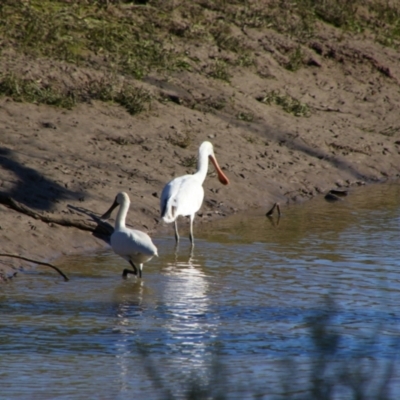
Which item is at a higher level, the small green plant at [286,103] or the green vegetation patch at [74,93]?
the small green plant at [286,103]

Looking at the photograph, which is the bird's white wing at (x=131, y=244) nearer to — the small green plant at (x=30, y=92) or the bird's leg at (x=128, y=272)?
the bird's leg at (x=128, y=272)

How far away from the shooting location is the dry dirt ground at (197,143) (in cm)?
1080

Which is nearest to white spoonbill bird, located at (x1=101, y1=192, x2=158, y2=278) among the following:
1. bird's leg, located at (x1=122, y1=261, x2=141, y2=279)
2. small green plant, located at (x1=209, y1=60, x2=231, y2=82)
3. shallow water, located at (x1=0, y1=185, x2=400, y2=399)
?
bird's leg, located at (x1=122, y1=261, x2=141, y2=279)

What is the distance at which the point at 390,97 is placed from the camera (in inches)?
731

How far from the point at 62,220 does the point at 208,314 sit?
293 centimetres

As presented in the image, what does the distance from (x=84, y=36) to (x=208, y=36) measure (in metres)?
2.60

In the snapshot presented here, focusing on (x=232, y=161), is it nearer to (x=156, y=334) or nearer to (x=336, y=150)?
(x=336, y=150)


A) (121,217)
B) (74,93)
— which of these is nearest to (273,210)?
(121,217)

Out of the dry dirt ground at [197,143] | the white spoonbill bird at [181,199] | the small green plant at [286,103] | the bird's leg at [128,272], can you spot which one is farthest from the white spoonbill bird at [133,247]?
the small green plant at [286,103]

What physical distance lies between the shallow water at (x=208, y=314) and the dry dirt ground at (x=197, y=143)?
797mm

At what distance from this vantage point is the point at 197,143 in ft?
45.0

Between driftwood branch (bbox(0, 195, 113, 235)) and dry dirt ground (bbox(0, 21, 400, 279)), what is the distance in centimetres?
5

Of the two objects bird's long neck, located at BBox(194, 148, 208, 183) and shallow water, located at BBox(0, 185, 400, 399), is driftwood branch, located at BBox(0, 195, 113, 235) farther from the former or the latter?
bird's long neck, located at BBox(194, 148, 208, 183)

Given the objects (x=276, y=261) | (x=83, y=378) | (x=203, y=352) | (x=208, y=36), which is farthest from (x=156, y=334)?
(x=208, y=36)
